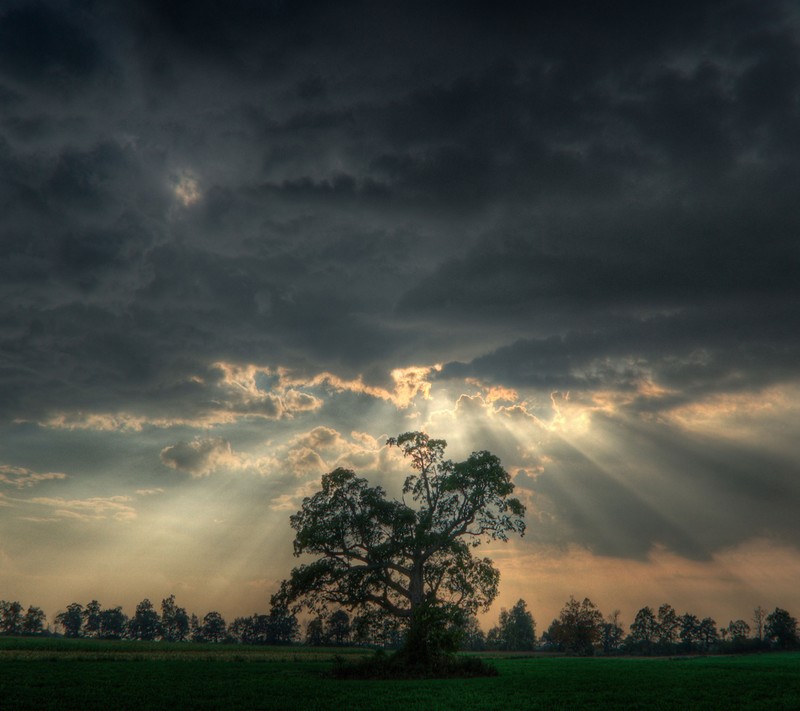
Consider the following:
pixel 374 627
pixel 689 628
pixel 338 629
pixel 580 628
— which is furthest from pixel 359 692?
pixel 689 628

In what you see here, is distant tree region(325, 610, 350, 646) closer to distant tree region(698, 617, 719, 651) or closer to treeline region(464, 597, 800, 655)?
treeline region(464, 597, 800, 655)

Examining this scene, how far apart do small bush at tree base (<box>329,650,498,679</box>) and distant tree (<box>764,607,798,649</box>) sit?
143 m

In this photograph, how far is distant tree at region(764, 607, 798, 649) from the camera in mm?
143125

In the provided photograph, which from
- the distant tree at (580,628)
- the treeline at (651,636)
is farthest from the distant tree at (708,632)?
the distant tree at (580,628)

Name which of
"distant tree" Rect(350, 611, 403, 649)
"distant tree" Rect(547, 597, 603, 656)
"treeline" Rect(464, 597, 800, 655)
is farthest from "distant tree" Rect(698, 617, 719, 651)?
"distant tree" Rect(350, 611, 403, 649)

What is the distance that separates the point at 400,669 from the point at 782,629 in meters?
161

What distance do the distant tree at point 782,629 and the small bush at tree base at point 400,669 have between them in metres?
143

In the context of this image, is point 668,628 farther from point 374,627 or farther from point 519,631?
point 374,627

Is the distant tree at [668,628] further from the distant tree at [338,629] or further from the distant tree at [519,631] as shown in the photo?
the distant tree at [338,629]

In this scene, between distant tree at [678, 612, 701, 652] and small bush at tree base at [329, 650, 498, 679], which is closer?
small bush at tree base at [329, 650, 498, 679]

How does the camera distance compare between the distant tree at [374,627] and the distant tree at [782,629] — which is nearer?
the distant tree at [374,627]

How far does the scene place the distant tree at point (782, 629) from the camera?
470 ft

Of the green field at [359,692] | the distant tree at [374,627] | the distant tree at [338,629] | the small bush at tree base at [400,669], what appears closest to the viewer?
the green field at [359,692]

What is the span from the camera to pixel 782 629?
495 ft
